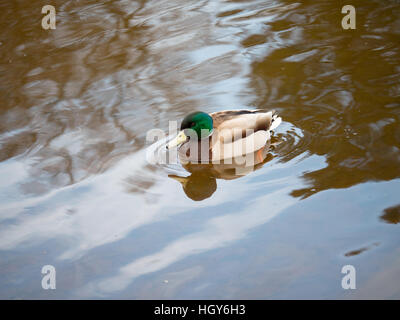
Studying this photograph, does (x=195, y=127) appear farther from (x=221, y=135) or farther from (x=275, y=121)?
(x=275, y=121)

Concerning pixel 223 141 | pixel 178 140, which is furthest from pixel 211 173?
pixel 178 140

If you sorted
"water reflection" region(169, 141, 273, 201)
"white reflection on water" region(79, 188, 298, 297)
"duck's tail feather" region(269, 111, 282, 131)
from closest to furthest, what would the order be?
1. "white reflection on water" region(79, 188, 298, 297)
2. "water reflection" region(169, 141, 273, 201)
3. "duck's tail feather" region(269, 111, 282, 131)

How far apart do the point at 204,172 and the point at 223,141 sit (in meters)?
0.36

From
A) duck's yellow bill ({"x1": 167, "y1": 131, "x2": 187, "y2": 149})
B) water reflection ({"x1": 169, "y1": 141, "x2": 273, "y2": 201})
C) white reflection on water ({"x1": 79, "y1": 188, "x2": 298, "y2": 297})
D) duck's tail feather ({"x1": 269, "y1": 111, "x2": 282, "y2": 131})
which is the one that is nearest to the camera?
white reflection on water ({"x1": 79, "y1": 188, "x2": 298, "y2": 297})

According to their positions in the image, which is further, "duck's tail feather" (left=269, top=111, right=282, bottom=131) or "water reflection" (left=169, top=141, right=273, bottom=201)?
"duck's tail feather" (left=269, top=111, right=282, bottom=131)

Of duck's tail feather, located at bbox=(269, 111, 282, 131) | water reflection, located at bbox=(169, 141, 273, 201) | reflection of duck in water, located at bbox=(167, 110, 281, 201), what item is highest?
duck's tail feather, located at bbox=(269, 111, 282, 131)

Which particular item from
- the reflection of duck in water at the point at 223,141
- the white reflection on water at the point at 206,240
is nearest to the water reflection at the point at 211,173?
the reflection of duck in water at the point at 223,141

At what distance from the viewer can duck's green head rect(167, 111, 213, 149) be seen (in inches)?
202

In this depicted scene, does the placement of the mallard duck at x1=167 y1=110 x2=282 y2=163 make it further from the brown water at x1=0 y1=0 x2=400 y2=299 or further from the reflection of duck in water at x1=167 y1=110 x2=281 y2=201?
the brown water at x1=0 y1=0 x2=400 y2=299

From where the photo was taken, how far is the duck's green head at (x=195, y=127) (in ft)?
16.9

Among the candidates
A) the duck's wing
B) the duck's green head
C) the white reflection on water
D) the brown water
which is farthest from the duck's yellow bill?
the white reflection on water

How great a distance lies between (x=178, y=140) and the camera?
515cm
